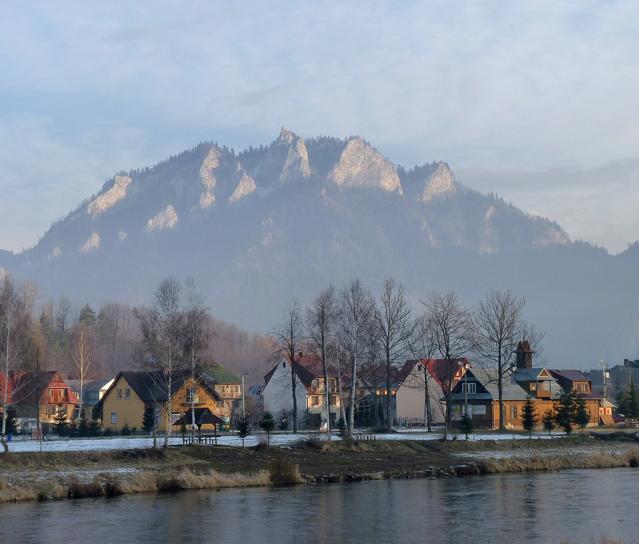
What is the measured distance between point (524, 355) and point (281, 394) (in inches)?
1230

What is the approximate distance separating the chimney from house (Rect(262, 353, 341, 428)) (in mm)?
24276

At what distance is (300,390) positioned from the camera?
4865 inches

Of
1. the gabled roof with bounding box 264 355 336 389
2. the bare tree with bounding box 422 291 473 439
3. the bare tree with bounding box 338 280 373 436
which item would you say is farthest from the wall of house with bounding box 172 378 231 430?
the bare tree with bounding box 422 291 473 439

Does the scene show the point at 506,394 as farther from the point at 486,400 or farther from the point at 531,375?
the point at 531,375

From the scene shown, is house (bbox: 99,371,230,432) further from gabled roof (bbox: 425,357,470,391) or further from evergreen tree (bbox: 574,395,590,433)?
evergreen tree (bbox: 574,395,590,433)

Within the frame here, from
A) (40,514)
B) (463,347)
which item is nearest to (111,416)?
(463,347)

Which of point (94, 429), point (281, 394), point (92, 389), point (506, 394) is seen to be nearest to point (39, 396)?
point (94, 429)

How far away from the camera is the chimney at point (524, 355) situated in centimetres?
12681

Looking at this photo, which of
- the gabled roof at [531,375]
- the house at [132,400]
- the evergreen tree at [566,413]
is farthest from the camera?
the gabled roof at [531,375]

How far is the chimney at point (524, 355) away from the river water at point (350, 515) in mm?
69013

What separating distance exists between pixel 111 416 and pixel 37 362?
1077cm

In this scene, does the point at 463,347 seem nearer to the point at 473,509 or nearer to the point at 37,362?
the point at 37,362

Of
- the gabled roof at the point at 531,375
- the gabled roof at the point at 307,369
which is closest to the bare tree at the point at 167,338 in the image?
the gabled roof at the point at 307,369

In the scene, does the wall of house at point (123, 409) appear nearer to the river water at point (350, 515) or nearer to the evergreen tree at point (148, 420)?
the evergreen tree at point (148, 420)
